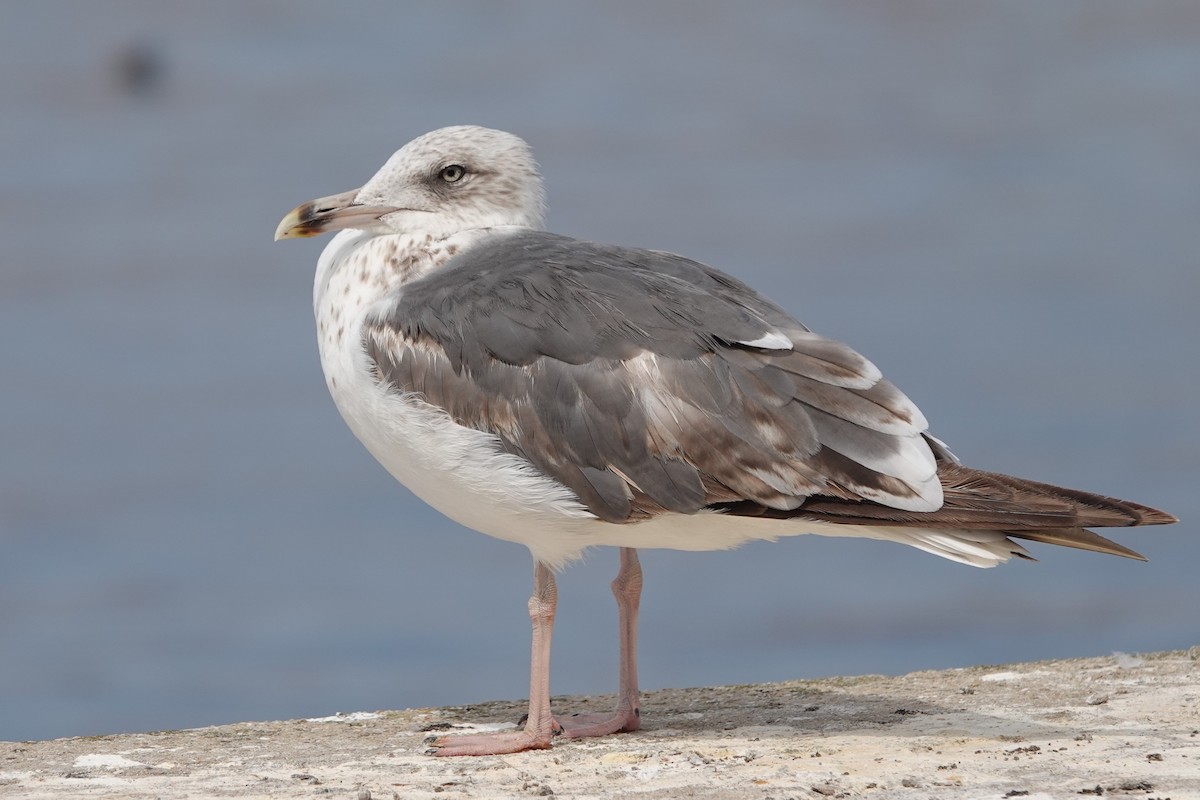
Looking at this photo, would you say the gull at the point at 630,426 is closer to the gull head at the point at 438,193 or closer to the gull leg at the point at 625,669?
the gull leg at the point at 625,669

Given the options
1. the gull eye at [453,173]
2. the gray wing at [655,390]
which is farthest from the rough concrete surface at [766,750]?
the gull eye at [453,173]

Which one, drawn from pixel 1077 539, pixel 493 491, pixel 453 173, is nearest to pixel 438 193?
pixel 453 173

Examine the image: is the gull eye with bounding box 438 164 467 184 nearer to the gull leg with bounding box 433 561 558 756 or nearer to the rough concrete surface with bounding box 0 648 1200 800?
the gull leg with bounding box 433 561 558 756

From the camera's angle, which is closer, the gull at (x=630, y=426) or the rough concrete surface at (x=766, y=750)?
the rough concrete surface at (x=766, y=750)

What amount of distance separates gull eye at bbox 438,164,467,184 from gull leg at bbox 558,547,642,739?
69.7 inches

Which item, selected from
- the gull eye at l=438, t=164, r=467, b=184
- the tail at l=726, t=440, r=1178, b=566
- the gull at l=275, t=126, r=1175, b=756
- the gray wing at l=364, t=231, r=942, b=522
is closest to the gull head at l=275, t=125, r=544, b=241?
the gull eye at l=438, t=164, r=467, b=184

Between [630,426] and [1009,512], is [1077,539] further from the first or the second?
[630,426]

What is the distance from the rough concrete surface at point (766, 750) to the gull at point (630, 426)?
18.4 inches

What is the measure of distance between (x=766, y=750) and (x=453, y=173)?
113 inches

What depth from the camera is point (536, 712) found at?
6371 mm

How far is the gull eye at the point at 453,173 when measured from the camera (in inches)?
283

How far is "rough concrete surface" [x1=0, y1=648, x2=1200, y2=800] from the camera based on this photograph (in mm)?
5391

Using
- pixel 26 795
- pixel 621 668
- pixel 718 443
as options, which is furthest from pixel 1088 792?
pixel 26 795

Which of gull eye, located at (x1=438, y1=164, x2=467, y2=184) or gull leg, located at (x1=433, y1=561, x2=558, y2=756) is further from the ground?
gull eye, located at (x1=438, y1=164, x2=467, y2=184)
